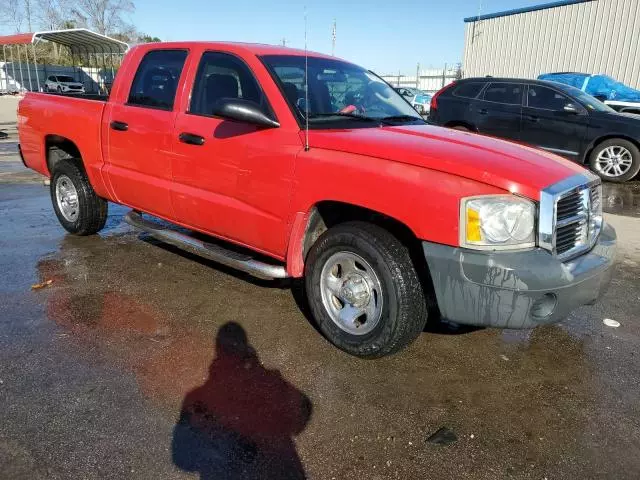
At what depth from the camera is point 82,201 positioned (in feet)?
17.7

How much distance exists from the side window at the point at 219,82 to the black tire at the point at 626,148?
803 centimetres

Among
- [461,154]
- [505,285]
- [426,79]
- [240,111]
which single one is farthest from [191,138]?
[426,79]

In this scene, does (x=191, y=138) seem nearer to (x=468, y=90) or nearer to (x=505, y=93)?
(x=505, y=93)

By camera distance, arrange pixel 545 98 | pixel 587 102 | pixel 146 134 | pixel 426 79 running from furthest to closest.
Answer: pixel 426 79, pixel 545 98, pixel 587 102, pixel 146 134

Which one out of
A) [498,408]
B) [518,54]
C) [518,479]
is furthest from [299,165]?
[518,54]

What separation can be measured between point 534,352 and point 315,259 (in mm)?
1576

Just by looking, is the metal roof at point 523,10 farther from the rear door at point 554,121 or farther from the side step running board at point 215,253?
the side step running board at point 215,253

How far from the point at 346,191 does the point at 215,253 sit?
130 centimetres

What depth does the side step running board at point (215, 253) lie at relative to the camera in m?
3.65

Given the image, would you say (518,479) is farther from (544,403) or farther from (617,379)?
(617,379)

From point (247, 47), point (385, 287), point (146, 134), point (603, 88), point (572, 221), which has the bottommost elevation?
point (385, 287)

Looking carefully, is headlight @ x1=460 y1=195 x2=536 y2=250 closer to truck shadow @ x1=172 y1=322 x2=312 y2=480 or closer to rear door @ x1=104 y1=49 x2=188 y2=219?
truck shadow @ x1=172 y1=322 x2=312 y2=480

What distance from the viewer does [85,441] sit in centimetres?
252

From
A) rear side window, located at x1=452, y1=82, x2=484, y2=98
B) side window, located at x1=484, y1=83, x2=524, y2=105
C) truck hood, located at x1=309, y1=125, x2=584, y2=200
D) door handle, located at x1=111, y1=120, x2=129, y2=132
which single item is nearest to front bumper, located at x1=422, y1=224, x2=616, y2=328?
truck hood, located at x1=309, y1=125, x2=584, y2=200
